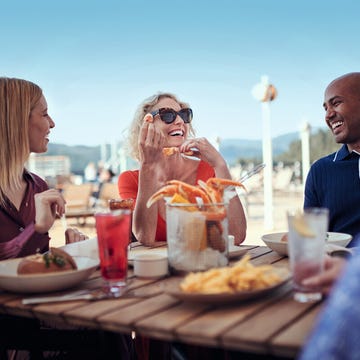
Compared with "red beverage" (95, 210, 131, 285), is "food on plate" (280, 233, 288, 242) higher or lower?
lower

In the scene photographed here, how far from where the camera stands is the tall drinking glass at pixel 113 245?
1.20 m

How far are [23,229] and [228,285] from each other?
3.35ft

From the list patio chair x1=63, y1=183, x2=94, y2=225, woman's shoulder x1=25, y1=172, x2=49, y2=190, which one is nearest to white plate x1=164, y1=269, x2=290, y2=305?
woman's shoulder x1=25, y1=172, x2=49, y2=190

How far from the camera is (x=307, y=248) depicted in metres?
1.04

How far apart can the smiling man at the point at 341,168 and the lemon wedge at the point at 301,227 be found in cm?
155

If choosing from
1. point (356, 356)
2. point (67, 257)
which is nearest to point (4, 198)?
point (67, 257)

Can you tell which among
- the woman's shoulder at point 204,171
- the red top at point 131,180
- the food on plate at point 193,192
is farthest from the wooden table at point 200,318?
the woman's shoulder at point 204,171

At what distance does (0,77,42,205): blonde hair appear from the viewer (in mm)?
1864

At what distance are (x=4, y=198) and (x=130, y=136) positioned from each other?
114cm

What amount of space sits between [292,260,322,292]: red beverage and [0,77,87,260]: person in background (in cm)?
93

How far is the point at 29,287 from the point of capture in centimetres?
117

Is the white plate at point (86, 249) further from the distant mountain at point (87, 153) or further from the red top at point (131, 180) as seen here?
the distant mountain at point (87, 153)

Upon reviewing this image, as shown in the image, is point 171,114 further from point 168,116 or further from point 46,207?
point 46,207

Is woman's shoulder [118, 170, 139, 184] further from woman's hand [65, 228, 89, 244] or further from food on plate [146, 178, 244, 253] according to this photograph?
food on plate [146, 178, 244, 253]
